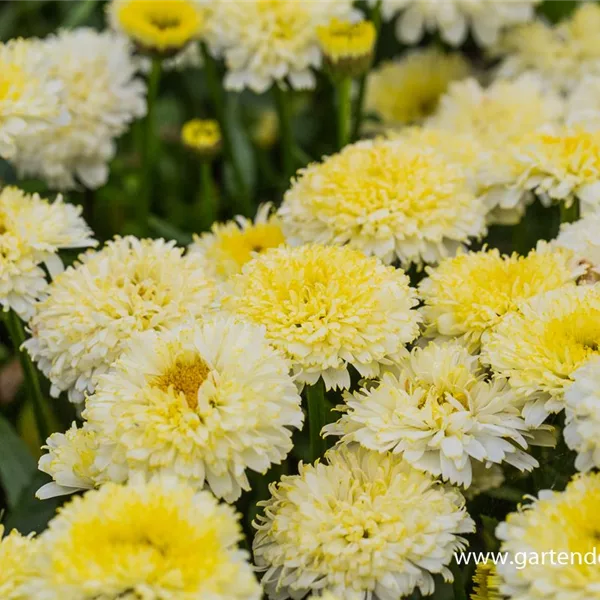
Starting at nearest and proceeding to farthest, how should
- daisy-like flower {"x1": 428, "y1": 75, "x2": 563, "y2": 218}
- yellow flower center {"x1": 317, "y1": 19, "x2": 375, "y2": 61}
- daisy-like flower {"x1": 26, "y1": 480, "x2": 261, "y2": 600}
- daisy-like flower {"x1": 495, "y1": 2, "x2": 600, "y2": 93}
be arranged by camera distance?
daisy-like flower {"x1": 26, "y1": 480, "x2": 261, "y2": 600}, yellow flower center {"x1": 317, "y1": 19, "x2": 375, "y2": 61}, daisy-like flower {"x1": 428, "y1": 75, "x2": 563, "y2": 218}, daisy-like flower {"x1": 495, "y1": 2, "x2": 600, "y2": 93}

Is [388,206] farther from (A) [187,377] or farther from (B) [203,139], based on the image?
(B) [203,139]

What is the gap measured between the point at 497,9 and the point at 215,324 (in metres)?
0.88

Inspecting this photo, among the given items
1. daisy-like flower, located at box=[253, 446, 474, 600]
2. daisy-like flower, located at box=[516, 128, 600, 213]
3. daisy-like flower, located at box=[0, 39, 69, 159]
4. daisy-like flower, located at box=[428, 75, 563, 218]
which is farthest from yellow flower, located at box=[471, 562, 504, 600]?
daisy-like flower, located at box=[0, 39, 69, 159]

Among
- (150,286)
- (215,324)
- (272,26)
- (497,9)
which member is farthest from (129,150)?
(215,324)

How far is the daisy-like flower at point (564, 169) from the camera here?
42.1 inches

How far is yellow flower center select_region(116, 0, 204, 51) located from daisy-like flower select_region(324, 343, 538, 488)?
62 centimetres

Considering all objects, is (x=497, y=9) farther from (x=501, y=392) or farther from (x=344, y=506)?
(x=344, y=506)

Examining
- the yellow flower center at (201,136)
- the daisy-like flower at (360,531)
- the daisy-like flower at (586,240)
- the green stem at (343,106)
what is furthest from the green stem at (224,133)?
the daisy-like flower at (360,531)

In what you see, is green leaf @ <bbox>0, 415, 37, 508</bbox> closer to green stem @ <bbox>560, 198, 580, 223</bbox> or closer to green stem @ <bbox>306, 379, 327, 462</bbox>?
green stem @ <bbox>306, 379, 327, 462</bbox>

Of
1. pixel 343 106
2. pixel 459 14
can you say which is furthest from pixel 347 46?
pixel 459 14

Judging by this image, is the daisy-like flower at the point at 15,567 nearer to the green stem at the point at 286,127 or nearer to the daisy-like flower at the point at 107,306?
the daisy-like flower at the point at 107,306

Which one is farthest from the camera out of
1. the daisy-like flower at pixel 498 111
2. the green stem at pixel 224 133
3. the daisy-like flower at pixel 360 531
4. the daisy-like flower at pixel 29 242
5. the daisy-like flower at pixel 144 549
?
the green stem at pixel 224 133

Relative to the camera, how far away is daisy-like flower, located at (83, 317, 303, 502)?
0.76 meters

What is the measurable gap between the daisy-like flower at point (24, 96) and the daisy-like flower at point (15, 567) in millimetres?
486
